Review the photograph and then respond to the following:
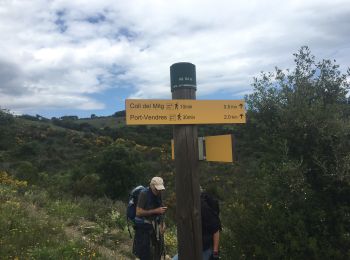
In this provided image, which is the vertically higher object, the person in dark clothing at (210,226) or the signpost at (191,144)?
the signpost at (191,144)

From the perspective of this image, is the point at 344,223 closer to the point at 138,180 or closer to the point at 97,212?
the point at 97,212

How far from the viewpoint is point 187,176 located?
4043mm

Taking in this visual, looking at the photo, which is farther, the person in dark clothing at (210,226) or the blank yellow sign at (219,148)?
the person in dark clothing at (210,226)

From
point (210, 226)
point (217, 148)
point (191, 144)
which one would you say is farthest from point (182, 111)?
point (210, 226)

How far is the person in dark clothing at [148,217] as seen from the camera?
543 centimetres

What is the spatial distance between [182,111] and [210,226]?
1.57m

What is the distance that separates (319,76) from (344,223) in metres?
2.18

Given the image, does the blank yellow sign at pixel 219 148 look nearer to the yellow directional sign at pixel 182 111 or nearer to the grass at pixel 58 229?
the yellow directional sign at pixel 182 111

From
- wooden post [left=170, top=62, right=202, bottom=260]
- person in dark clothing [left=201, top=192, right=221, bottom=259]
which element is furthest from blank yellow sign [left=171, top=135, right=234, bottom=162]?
person in dark clothing [left=201, top=192, right=221, bottom=259]

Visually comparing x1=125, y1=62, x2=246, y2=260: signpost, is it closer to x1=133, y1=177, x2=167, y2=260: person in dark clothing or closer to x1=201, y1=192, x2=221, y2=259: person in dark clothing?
x1=201, y1=192, x2=221, y2=259: person in dark clothing

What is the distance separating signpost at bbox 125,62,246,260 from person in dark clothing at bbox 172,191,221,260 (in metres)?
0.73

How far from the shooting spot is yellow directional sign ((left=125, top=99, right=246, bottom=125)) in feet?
12.2

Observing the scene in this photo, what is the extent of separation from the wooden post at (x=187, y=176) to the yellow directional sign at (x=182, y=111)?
12 cm

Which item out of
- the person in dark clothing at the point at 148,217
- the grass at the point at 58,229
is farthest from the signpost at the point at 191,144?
A: the grass at the point at 58,229
